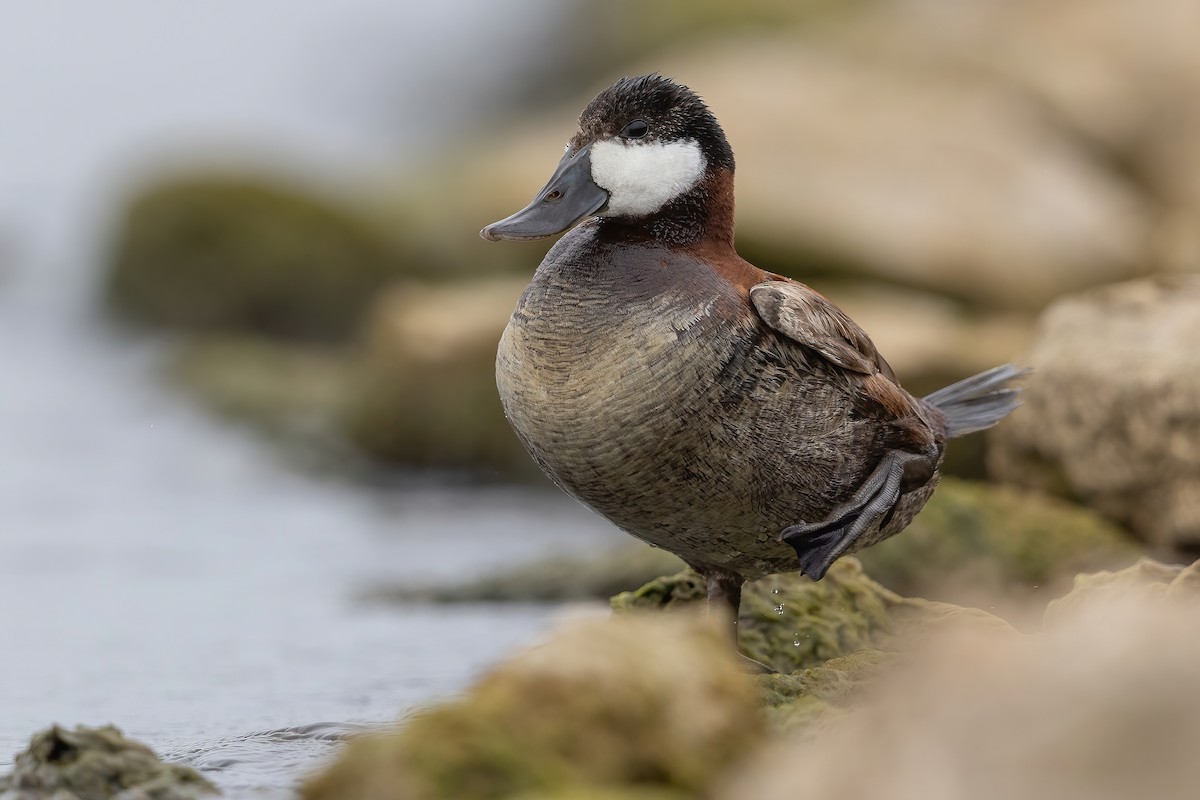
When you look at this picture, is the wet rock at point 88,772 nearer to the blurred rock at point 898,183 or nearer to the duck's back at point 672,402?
the duck's back at point 672,402

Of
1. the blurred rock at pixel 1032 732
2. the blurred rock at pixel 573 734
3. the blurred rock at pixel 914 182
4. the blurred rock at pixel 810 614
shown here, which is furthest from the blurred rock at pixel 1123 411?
the blurred rock at pixel 914 182

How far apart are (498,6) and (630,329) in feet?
92.3

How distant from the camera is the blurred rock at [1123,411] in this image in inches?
276

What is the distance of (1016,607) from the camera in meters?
6.93

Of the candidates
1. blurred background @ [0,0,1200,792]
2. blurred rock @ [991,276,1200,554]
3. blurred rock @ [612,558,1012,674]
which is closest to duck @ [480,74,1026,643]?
blurred rock @ [612,558,1012,674]

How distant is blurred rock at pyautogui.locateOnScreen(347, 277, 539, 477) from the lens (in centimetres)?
1118

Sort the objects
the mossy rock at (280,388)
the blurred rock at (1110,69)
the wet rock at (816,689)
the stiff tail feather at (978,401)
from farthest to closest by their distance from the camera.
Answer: the blurred rock at (1110,69)
the mossy rock at (280,388)
the stiff tail feather at (978,401)
the wet rock at (816,689)

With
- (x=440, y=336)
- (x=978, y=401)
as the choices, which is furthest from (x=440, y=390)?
(x=978, y=401)

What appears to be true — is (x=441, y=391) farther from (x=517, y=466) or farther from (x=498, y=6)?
(x=498, y=6)

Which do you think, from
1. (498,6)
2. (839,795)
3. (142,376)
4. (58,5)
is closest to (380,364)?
(142,376)

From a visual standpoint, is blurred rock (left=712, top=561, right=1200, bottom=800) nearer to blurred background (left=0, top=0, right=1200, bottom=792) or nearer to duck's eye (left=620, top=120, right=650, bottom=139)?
blurred background (left=0, top=0, right=1200, bottom=792)

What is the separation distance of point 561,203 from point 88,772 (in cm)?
216

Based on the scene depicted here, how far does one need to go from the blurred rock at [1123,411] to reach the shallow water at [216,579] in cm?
261

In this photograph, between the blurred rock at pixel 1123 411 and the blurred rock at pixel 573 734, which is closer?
the blurred rock at pixel 573 734
